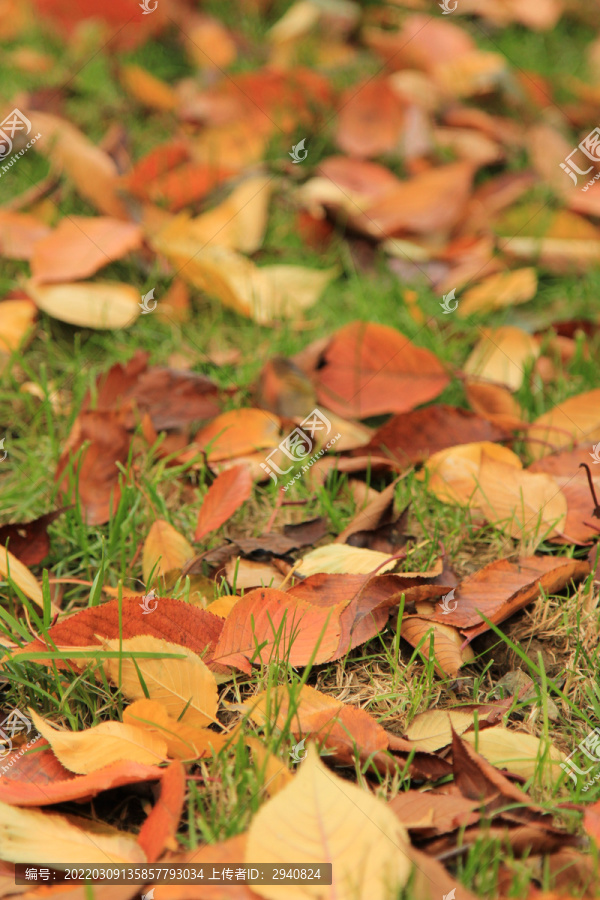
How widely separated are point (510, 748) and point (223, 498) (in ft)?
2.31

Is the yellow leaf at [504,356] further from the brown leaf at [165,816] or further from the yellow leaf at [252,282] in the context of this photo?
the brown leaf at [165,816]

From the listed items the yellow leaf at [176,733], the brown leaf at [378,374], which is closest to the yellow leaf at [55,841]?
the yellow leaf at [176,733]

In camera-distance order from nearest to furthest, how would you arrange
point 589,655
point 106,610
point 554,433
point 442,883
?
point 442,883 < point 106,610 < point 589,655 < point 554,433

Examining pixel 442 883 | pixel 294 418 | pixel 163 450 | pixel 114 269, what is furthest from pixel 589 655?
pixel 114 269

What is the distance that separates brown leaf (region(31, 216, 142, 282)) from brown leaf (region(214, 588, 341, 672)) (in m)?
1.21

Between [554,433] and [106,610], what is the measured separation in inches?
42.7

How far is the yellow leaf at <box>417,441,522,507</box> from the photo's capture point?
1.66 meters

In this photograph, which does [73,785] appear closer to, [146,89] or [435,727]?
[435,727]

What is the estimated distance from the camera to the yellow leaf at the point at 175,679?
1206 mm

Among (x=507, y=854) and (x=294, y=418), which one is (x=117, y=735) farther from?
(x=294, y=418)

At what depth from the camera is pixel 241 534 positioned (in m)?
1.66

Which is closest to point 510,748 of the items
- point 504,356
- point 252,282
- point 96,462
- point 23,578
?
point 23,578

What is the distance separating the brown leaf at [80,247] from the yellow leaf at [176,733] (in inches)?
51.7

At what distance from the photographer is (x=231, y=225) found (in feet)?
7.98
